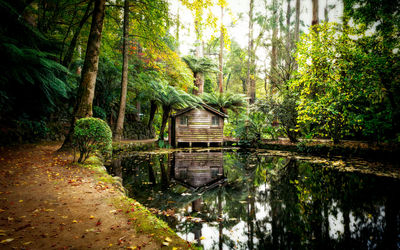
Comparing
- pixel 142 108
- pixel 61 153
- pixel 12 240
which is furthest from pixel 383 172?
pixel 142 108

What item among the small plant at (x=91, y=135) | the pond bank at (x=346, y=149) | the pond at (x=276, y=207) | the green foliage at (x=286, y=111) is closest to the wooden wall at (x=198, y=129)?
the pond bank at (x=346, y=149)

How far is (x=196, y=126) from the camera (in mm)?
15672

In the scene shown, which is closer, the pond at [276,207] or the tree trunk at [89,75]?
the pond at [276,207]

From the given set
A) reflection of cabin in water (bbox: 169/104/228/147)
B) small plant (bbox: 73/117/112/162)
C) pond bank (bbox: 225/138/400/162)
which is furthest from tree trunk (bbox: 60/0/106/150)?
pond bank (bbox: 225/138/400/162)

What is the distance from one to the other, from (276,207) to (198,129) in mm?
12037

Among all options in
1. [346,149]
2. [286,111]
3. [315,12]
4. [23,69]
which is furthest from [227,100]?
[23,69]

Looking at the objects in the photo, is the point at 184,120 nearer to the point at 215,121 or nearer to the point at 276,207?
the point at 215,121

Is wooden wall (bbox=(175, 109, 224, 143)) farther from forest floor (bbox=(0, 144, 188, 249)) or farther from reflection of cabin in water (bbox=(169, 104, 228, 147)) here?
forest floor (bbox=(0, 144, 188, 249))

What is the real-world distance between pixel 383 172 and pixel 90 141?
353 inches

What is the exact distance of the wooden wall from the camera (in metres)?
15.4

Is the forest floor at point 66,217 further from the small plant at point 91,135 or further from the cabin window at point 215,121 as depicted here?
the cabin window at point 215,121

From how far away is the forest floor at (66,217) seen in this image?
185cm

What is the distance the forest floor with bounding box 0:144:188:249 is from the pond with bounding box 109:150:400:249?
95 centimetres

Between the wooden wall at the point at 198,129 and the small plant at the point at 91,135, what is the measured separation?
33.7 feet
